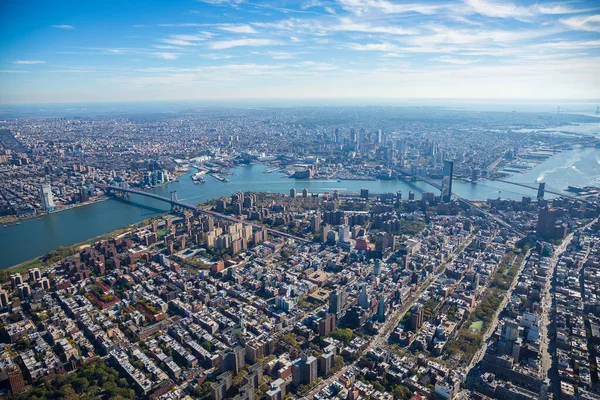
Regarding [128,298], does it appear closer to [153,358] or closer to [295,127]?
[153,358]

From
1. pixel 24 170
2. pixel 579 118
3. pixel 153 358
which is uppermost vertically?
pixel 579 118

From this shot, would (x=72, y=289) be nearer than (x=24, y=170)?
Yes

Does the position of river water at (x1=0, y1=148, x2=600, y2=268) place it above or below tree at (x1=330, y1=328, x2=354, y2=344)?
above

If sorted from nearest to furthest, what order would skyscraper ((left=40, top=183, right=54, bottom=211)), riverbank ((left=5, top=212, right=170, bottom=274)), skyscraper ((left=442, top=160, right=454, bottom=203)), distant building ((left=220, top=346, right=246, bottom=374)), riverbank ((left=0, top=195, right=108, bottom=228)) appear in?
distant building ((left=220, top=346, right=246, bottom=374)), riverbank ((left=5, top=212, right=170, bottom=274)), riverbank ((left=0, top=195, right=108, bottom=228)), skyscraper ((left=40, top=183, right=54, bottom=211)), skyscraper ((left=442, top=160, right=454, bottom=203))

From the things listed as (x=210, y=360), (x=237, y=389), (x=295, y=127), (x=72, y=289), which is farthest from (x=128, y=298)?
(x=295, y=127)

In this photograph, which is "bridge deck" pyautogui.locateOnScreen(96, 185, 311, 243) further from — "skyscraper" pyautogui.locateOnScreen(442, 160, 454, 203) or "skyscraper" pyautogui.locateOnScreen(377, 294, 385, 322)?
"skyscraper" pyautogui.locateOnScreen(442, 160, 454, 203)

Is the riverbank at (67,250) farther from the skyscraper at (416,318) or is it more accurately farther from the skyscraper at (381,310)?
the skyscraper at (416,318)

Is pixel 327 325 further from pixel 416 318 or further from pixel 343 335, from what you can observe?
pixel 416 318

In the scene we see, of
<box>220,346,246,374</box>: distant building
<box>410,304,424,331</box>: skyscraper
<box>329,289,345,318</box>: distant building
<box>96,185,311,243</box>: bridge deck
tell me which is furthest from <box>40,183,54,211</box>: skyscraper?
<box>410,304,424,331</box>: skyscraper

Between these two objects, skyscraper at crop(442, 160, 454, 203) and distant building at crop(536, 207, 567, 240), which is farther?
skyscraper at crop(442, 160, 454, 203)
